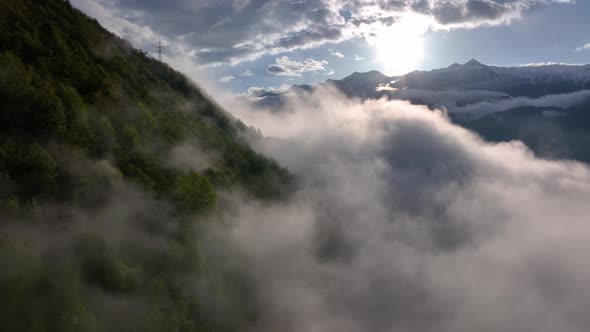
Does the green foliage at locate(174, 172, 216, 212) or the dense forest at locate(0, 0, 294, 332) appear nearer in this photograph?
the dense forest at locate(0, 0, 294, 332)

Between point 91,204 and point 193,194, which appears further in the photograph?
point 193,194

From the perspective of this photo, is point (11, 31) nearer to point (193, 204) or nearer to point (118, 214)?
point (118, 214)

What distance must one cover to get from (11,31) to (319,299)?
144m

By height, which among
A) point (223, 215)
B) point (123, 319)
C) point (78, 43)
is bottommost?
point (123, 319)

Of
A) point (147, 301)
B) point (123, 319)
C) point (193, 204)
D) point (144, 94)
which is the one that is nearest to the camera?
point (123, 319)

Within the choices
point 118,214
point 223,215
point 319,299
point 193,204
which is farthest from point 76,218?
point 319,299

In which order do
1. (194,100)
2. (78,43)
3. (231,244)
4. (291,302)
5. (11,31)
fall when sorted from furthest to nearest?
(194,100), (291,302), (231,244), (78,43), (11,31)

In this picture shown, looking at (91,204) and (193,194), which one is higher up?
(193,194)

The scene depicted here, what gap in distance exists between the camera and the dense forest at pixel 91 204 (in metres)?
44.3

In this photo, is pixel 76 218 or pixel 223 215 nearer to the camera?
pixel 76 218

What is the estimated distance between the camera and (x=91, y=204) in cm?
5775

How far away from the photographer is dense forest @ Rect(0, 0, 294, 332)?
44312 millimetres

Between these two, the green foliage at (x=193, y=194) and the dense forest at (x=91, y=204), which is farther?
the green foliage at (x=193, y=194)

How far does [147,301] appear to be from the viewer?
55312 millimetres
